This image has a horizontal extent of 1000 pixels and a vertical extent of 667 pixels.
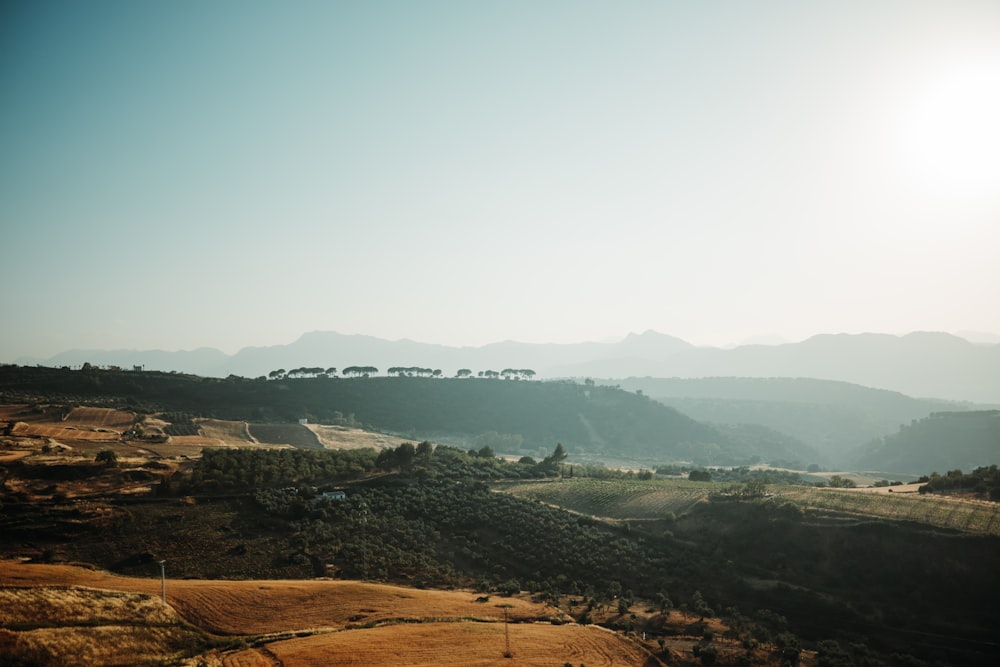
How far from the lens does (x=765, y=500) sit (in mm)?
63156

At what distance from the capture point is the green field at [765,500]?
52094mm

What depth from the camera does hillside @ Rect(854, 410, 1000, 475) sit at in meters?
156

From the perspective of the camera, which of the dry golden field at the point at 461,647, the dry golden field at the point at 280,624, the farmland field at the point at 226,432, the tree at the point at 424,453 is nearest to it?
the dry golden field at the point at 280,624

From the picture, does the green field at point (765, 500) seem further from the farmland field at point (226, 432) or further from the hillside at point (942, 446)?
the hillside at point (942, 446)

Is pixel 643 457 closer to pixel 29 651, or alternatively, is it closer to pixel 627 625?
pixel 627 625

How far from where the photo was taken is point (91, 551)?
154ft

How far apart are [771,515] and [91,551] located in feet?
205

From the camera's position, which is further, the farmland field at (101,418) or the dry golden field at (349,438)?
the dry golden field at (349,438)

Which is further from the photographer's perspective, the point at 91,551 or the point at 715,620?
the point at 91,551

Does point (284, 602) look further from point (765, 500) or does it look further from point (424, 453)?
point (765, 500)

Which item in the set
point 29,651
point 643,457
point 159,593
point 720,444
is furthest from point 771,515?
point 720,444

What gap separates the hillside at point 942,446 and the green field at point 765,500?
121m

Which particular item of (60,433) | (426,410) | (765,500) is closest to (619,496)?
(765,500)

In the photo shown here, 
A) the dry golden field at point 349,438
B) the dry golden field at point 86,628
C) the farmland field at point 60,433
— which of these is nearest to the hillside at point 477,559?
the dry golden field at point 86,628
